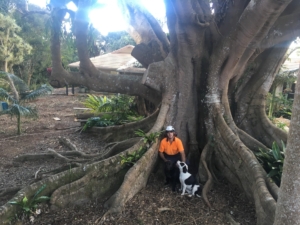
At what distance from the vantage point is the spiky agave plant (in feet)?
29.6

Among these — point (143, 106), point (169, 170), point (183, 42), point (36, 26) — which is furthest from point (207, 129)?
point (36, 26)

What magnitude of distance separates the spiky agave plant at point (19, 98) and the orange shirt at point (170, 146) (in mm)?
5637

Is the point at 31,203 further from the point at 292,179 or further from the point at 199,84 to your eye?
the point at 199,84

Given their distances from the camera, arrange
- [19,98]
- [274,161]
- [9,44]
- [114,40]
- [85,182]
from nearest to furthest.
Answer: [85,182] < [274,161] < [19,98] < [9,44] < [114,40]

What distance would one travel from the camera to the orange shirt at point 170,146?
5.41m

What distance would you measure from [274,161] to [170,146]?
6.09 ft

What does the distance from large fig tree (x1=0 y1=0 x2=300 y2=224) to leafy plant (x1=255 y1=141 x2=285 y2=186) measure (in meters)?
0.28

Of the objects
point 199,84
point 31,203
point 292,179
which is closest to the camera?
point 292,179

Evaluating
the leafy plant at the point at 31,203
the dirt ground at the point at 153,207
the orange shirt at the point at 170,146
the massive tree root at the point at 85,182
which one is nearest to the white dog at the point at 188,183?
the dirt ground at the point at 153,207

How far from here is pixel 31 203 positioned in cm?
409

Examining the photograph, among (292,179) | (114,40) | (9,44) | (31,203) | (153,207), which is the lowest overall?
(153,207)

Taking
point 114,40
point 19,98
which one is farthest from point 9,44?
point 114,40

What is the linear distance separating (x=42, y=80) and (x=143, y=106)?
19.3 meters

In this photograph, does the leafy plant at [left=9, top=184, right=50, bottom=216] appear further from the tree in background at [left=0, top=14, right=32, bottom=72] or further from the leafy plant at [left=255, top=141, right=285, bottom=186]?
the tree in background at [left=0, top=14, right=32, bottom=72]
